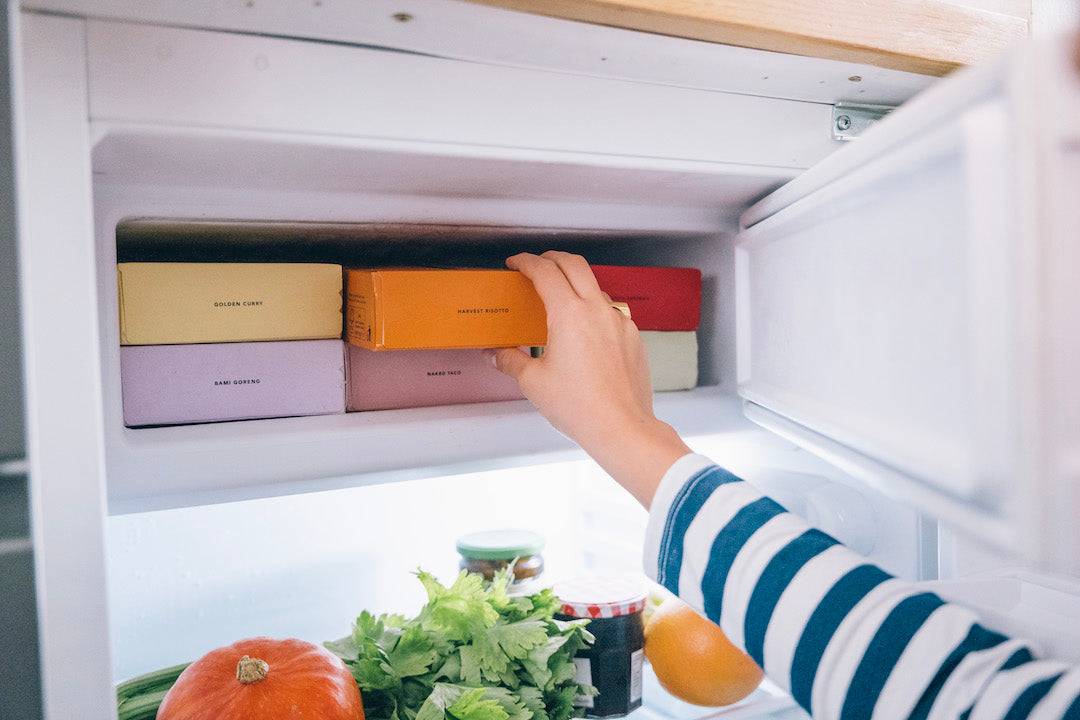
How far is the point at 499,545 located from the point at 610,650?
0.20 metres

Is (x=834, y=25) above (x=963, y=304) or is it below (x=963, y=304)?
above

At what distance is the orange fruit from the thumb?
1.33 feet

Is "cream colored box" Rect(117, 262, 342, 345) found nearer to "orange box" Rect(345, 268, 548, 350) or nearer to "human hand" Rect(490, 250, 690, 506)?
"orange box" Rect(345, 268, 548, 350)

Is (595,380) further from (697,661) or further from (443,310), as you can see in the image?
(697,661)

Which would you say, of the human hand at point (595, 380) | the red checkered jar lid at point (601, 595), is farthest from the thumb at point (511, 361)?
the red checkered jar lid at point (601, 595)

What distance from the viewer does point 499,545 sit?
38.4 inches

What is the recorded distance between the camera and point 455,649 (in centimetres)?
82

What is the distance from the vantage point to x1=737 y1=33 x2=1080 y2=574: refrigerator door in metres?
0.35

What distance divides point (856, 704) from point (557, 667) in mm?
404

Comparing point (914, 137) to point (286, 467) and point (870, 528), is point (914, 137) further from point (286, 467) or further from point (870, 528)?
point (870, 528)

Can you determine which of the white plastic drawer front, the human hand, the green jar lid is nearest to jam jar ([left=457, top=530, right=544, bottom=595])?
the green jar lid

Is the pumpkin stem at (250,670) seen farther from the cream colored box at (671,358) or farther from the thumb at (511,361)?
the cream colored box at (671,358)

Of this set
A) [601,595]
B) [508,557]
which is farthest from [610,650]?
[508,557]

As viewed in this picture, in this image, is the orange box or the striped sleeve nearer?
the striped sleeve
